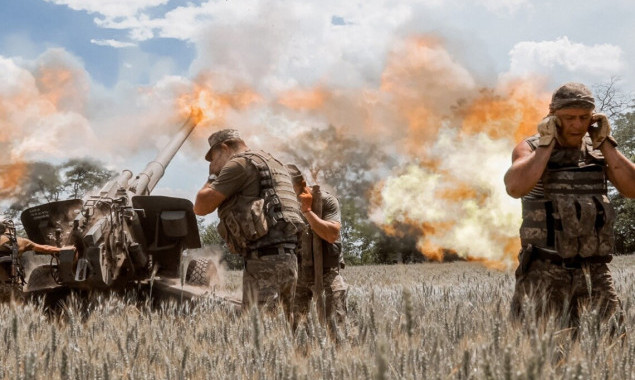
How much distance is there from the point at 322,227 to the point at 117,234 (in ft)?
16.1

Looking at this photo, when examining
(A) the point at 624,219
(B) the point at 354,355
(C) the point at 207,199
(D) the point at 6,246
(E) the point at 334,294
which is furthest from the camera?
(A) the point at 624,219

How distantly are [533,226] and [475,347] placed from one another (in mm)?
1813

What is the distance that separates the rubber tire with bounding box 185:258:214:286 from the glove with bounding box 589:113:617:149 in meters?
8.23

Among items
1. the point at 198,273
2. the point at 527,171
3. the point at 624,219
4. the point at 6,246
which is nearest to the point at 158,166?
the point at 198,273

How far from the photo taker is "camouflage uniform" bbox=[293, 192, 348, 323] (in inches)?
251

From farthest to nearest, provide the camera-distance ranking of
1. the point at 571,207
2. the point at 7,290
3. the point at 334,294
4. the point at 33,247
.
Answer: the point at 33,247 → the point at 7,290 → the point at 334,294 → the point at 571,207

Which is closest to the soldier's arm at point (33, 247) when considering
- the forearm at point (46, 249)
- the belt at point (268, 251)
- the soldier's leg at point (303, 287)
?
the forearm at point (46, 249)

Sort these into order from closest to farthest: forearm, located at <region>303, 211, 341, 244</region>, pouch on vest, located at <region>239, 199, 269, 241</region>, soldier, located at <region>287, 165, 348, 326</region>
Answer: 1. pouch on vest, located at <region>239, 199, 269, 241</region>
2. forearm, located at <region>303, 211, 341, 244</region>
3. soldier, located at <region>287, 165, 348, 326</region>

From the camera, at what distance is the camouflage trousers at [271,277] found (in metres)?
5.40

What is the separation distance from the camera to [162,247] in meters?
11.3

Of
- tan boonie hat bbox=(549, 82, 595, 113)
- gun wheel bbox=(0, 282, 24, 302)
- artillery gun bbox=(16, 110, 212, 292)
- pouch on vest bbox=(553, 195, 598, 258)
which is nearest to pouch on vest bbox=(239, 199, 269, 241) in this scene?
pouch on vest bbox=(553, 195, 598, 258)

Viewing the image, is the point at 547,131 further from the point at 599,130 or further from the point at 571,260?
the point at 571,260

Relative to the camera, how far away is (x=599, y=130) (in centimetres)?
430

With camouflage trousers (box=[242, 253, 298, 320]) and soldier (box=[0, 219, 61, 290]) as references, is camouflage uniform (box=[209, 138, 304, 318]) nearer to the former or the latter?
camouflage trousers (box=[242, 253, 298, 320])
